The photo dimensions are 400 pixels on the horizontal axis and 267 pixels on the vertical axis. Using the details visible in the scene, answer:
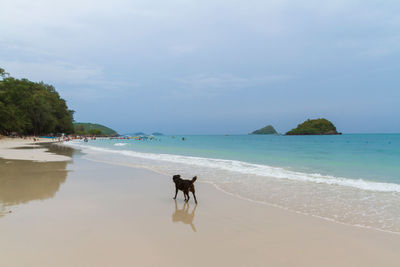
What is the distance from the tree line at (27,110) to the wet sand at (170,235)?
224 ft

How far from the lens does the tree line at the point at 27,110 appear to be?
62.6 m

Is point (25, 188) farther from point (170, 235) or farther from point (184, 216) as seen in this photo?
point (170, 235)

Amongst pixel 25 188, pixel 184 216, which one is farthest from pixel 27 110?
pixel 184 216

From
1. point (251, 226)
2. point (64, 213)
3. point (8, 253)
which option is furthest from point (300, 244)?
point (64, 213)

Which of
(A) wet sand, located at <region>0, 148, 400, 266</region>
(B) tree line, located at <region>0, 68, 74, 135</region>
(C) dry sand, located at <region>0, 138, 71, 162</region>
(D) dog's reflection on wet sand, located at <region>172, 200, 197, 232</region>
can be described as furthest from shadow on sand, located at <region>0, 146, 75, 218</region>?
(B) tree line, located at <region>0, 68, 74, 135</region>

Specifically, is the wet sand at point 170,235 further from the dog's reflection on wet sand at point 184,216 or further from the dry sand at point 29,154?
the dry sand at point 29,154

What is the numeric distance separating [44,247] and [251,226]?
4248 millimetres

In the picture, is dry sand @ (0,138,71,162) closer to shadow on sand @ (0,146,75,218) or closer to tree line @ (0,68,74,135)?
shadow on sand @ (0,146,75,218)

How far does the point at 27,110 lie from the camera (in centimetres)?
8100

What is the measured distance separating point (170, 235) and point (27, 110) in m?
97.2

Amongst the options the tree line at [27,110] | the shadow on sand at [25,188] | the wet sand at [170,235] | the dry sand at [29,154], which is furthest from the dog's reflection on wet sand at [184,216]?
the tree line at [27,110]

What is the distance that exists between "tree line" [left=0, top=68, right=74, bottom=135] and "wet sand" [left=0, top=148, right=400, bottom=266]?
6826 cm

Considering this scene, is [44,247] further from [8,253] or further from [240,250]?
[240,250]

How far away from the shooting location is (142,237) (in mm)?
4730
